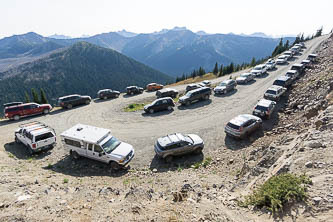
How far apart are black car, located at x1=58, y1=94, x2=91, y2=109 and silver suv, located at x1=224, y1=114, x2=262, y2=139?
2415 cm

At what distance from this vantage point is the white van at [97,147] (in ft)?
46.3

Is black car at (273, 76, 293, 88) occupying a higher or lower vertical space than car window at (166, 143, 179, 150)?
higher

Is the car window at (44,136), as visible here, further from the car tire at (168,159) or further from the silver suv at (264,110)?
the silver suv at (264,110)

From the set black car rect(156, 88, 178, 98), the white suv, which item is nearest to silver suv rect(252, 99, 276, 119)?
black car rect(156, 88, 178, 98)

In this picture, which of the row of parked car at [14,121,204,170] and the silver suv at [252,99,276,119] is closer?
the row of parked car at [14,121,204,170]

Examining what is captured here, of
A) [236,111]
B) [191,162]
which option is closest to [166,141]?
[191,162]

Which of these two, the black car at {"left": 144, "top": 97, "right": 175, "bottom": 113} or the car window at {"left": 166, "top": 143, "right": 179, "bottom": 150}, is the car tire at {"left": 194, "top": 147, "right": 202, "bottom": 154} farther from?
the black car at {"left": 144, "top": 97, "right": 175, "bottom": 113}

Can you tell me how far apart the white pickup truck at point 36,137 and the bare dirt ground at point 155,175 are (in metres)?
0.73

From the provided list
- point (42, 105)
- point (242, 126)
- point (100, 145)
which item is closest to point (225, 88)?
point (242, 126)

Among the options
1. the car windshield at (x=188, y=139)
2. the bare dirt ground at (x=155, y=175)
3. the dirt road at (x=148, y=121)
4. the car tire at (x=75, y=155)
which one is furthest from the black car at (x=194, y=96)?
the car tire at (x=75, y=155)

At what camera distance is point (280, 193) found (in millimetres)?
7066

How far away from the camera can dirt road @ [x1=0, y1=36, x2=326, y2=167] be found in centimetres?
1769

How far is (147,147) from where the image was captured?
691 inches

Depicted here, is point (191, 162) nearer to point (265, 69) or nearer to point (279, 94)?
point (279, 94)
